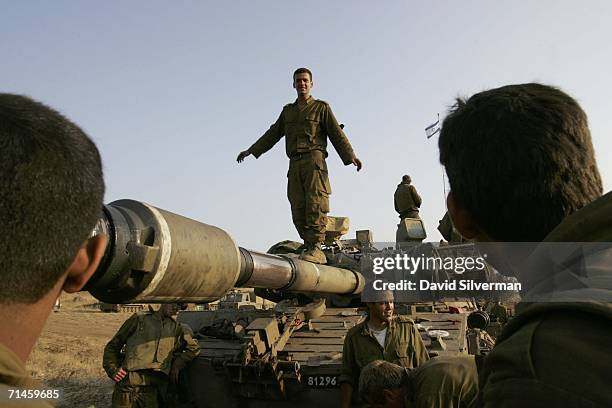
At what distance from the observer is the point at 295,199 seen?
814cm

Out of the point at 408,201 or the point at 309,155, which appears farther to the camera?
the point at 408,201

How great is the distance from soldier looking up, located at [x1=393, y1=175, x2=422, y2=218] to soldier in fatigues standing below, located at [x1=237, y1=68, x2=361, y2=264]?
10.6 feet

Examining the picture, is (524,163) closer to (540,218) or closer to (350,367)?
(540,218)

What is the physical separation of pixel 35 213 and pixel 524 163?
104cm

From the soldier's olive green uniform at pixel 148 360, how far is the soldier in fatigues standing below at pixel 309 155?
202cm

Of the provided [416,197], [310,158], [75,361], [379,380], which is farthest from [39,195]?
[75,361]

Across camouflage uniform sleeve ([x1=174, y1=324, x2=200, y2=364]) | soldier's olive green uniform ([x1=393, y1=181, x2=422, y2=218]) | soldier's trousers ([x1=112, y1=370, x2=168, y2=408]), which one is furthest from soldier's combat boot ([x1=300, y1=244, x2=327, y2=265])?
soldier's olive green uniform ([x1=393, y1=181, x2=422, y2=218])

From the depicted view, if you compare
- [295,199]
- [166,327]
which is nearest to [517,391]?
[166,327]

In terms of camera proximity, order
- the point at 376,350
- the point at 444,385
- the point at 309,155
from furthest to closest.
A: the point at 309,155
the point at 376,350
the point at 444,385

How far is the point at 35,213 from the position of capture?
46.6 inches

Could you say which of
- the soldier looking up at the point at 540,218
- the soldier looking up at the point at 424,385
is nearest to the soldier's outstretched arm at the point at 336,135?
the soldier looking up at the point at 424,385

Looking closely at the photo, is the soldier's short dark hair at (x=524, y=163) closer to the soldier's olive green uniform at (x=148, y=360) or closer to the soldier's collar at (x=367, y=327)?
the soldier's collar at (x=367, y=327)

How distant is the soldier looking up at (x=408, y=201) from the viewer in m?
11.0

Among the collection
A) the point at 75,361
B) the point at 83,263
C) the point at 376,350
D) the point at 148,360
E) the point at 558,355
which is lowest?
the point at 75,361
